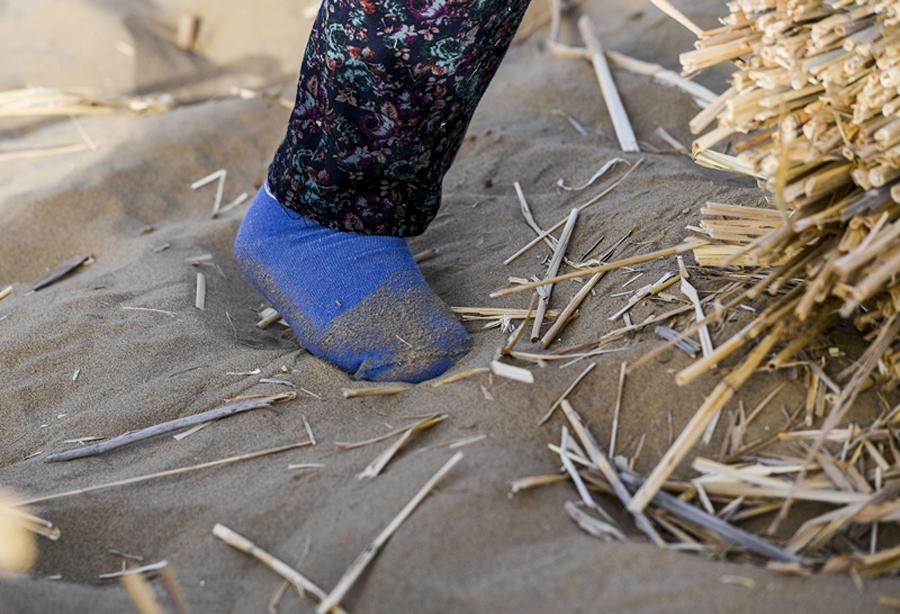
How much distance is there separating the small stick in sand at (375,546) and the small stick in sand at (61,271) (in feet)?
4.21

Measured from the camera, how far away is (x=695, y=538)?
122 cm

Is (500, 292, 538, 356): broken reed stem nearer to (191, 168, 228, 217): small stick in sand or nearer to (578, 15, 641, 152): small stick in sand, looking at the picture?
(578, 15, 641, 152): small stick in sand

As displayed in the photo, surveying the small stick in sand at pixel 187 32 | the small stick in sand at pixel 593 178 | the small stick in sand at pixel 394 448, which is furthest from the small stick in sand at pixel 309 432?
the small stick in sand at pixel 187 32

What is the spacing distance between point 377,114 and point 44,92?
1.81 m

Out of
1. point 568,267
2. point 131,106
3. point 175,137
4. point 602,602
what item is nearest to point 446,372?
point 568,267

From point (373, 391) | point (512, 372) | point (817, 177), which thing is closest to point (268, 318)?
point (373, 391)

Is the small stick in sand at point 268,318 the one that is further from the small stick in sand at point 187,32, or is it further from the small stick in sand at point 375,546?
the small stick in sand at point 187,32

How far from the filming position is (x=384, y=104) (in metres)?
1.68

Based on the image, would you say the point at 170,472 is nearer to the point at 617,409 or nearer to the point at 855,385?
the point at 617,409

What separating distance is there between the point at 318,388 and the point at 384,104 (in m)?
0.50

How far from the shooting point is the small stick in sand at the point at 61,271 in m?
2.19

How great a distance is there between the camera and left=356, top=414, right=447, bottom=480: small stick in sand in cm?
136

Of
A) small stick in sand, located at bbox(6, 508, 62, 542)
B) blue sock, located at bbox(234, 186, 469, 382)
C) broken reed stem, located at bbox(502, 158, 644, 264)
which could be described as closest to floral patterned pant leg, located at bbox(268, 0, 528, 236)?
blue sock, located at bbox(234, 186, 469, 382)

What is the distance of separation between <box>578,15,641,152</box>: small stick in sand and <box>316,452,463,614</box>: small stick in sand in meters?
1.32
